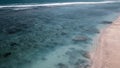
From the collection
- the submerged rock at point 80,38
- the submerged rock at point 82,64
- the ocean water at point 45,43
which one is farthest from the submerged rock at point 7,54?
the submerged rock at point 80,38

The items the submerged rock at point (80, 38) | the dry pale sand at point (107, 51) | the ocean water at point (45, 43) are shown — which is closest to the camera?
the dry pale sand at point (107, 51)

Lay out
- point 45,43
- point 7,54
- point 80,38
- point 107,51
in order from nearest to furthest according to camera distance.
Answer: point 107,51 → point 7,54 → point 45,43 → point 80,38

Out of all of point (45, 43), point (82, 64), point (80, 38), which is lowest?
point (82, 64)

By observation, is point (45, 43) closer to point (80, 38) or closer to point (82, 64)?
point (80, 38)

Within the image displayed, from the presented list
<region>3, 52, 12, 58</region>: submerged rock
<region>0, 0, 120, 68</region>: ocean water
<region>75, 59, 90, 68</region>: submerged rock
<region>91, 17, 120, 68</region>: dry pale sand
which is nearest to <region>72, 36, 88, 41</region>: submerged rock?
<region>0, 0, 120, 68</region>: ocean water

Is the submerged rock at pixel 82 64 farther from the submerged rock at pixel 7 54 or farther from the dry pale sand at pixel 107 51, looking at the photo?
the submerged rock at pixel 7 54

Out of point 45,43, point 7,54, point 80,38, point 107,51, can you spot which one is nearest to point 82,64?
point 107,51

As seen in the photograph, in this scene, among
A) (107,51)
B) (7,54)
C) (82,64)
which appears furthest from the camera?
(7,54)

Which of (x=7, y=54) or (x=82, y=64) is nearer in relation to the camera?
(x=82, y=64)

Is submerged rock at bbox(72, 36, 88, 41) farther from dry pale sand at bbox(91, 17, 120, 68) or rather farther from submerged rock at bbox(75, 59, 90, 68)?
submerged rock at bbox(75, 59, 90, 68)
